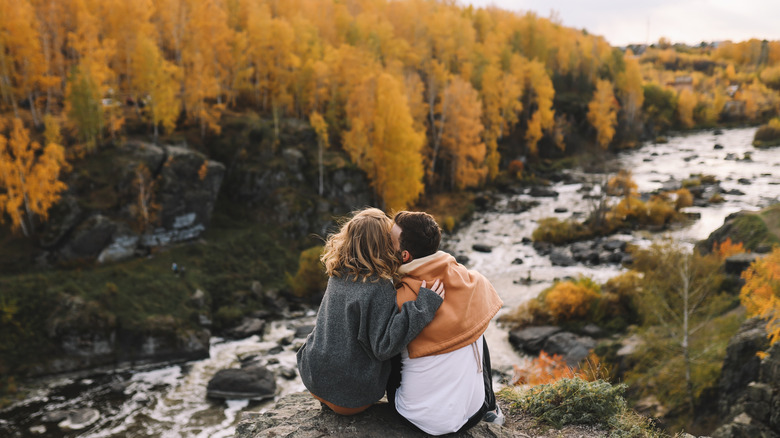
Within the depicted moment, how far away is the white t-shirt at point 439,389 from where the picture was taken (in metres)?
Result: 3.58

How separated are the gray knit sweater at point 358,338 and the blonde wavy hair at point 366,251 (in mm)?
87

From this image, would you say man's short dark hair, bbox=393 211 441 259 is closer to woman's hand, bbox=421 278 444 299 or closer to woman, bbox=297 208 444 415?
woman, bbox=297 208 444 415

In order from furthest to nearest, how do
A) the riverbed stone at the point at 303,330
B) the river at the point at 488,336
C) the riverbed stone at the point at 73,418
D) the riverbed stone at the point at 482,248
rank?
the riverbed stone at the point at 482,248, the riverbed stone at the point at 303,330, the river at the point at 488,336, the riverbed stone at the point at 73,418

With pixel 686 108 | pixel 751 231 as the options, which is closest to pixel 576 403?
pixel 751 231

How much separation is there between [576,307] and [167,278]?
2077 cm

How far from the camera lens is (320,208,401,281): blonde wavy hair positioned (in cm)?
350

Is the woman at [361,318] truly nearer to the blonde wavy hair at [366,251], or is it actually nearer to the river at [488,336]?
the blonde wavy hair at [366,251]

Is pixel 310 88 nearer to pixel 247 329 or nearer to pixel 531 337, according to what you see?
pixel 247 329

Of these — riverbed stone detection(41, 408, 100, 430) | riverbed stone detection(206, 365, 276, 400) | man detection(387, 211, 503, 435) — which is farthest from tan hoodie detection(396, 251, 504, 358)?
riverbed stone detection(41, 408, 100, 430)

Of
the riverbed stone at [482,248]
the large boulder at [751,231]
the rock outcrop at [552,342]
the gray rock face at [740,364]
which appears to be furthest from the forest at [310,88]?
the gray rock face at [740,364]

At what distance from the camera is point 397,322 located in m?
3.35

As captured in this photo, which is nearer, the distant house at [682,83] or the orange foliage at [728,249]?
the orange foliage at [728,249]

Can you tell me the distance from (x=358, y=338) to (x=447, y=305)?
755mm

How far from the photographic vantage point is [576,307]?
20.7m
